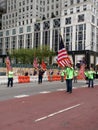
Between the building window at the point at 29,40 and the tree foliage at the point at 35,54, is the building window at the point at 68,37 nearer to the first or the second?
the tree foliage at the point at 35,54

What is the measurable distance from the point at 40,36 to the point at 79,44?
18755 millimetres

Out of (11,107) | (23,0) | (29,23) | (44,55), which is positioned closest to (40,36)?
(29,23)

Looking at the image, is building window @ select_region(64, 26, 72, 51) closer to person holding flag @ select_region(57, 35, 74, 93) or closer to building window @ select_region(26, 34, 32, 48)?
building window @ select_region(26, 34, 32, 48)

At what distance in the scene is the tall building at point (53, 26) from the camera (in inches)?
4075

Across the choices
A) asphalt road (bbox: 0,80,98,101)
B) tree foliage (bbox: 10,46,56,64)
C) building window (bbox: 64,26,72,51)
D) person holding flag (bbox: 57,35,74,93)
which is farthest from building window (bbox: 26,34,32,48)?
person holding flag (bbox: 57,35,74,93)

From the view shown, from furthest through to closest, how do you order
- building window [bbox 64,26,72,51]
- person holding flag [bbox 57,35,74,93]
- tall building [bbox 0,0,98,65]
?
building window [bbox 64,26,72,51] → tall building [bbox 0,0,98,65] → person holding flag [bbox 57,35,74,93]

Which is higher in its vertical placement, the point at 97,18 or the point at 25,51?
the point at 97,18

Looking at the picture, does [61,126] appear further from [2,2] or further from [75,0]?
[2,2]

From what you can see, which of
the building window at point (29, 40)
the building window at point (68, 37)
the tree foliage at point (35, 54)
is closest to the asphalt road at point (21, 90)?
the tree foliage at point (35, 54)

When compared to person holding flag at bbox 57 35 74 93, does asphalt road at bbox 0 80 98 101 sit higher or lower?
lower

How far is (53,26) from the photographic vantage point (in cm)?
11425

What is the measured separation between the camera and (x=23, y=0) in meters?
139

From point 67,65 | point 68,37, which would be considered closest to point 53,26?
point 68,37

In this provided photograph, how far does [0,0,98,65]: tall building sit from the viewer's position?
340ft
